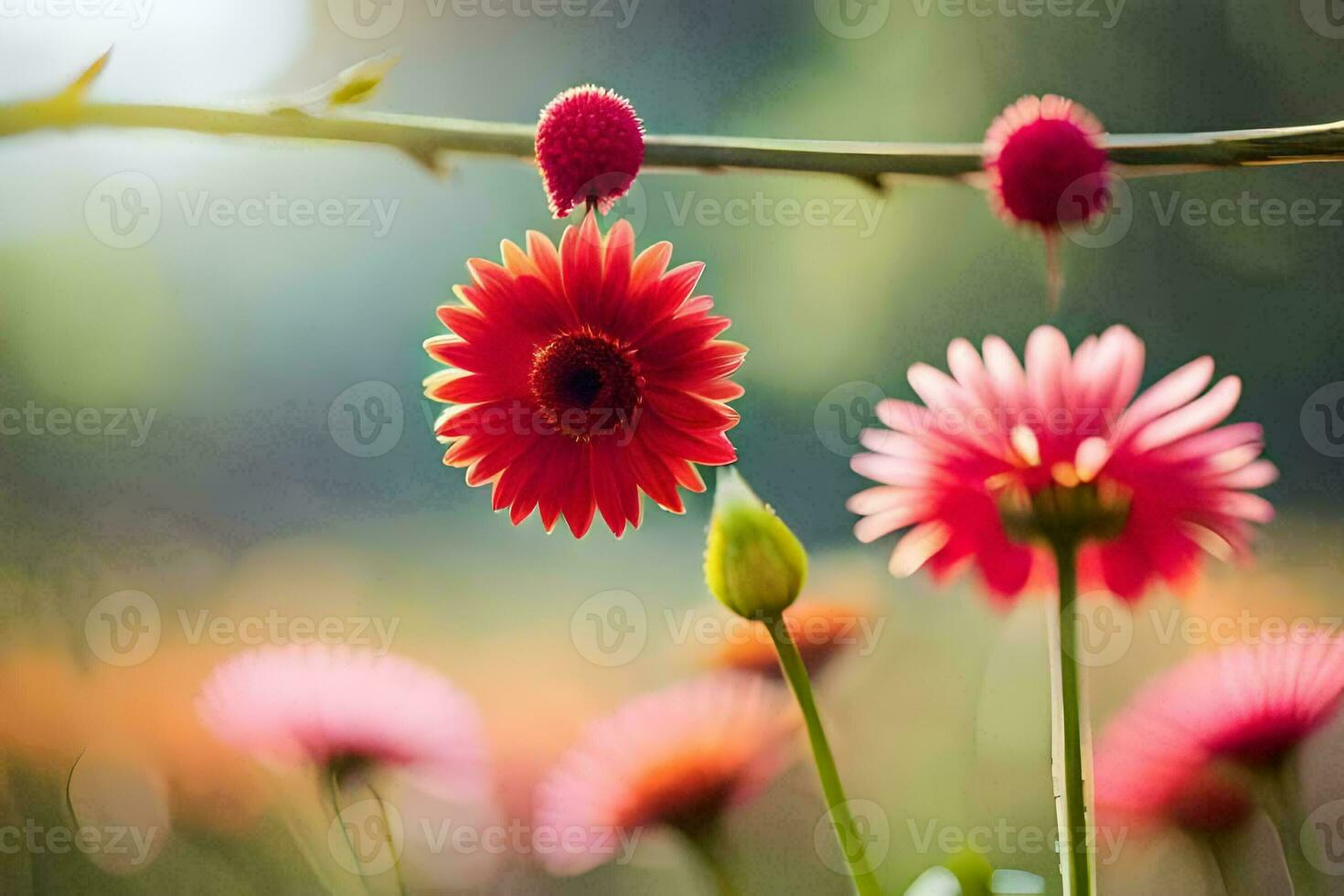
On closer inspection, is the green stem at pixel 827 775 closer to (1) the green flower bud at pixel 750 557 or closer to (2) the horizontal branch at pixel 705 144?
(1) the green flower bud at pixel 750 557

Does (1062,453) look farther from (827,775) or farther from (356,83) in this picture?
(356,83)

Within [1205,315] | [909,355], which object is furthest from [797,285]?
[1205,315]

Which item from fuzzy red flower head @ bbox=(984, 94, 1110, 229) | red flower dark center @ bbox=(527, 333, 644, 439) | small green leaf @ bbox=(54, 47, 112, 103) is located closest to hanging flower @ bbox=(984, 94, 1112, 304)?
fuzzy red flower head @ bbox=(984, 94, 1110, 229)

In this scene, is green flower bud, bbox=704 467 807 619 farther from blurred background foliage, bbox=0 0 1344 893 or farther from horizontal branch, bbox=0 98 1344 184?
blurred background foliage, bbox=0 0 1344 893

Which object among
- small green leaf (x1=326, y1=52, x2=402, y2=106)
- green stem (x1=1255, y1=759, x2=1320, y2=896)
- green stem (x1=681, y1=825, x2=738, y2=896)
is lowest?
green stem (x1=681, y1=825, x2=738, y2=896)

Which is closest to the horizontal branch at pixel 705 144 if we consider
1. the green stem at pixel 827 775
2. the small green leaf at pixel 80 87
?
the small green leaf at pixel 80 87

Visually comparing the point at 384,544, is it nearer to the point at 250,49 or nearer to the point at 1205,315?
the point at 250,49
